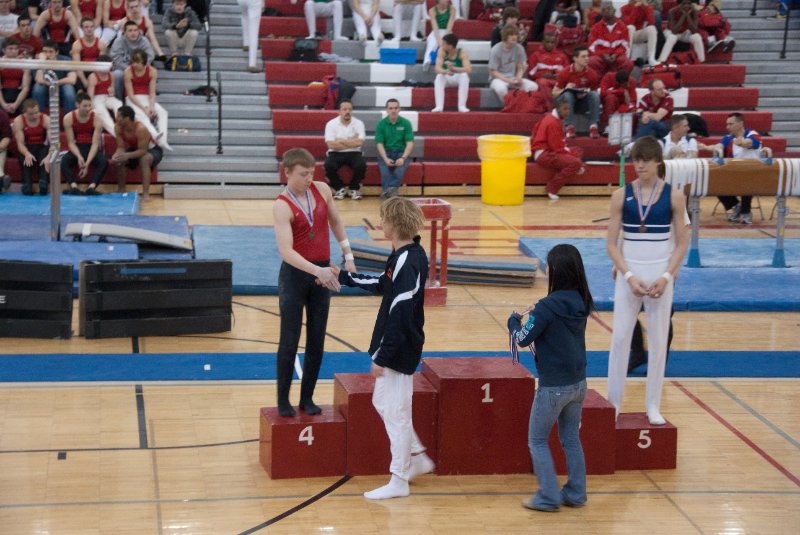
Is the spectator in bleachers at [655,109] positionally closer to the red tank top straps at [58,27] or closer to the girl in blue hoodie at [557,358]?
the red tank top straps at [58,27]

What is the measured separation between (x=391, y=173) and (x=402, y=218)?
952 cm

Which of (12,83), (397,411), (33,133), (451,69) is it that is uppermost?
(451,69)

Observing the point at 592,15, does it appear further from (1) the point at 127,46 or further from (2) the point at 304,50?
(1) the point at 127,46

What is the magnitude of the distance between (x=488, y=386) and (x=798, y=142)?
12.8 meters

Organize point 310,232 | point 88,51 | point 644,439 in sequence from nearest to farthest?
point 310,232
point 644,439
point 88,51

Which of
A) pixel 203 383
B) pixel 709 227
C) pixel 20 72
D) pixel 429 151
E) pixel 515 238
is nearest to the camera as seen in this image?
pixel 203 383

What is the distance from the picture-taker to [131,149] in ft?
47.4

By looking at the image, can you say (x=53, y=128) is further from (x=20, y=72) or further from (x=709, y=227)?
(x=709, y=227)

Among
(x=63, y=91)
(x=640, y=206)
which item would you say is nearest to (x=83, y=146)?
(x=63, y=91)

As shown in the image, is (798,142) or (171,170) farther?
(798,142)

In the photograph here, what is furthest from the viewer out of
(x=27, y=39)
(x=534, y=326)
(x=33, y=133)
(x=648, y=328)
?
(x=27, y=39)

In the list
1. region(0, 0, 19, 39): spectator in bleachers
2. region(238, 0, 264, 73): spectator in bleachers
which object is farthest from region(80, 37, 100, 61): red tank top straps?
region(238, 0, 264, 73): spectator in bleachers

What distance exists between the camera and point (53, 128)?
34.6 ft

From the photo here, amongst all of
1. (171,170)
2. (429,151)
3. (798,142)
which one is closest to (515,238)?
(429,151)
